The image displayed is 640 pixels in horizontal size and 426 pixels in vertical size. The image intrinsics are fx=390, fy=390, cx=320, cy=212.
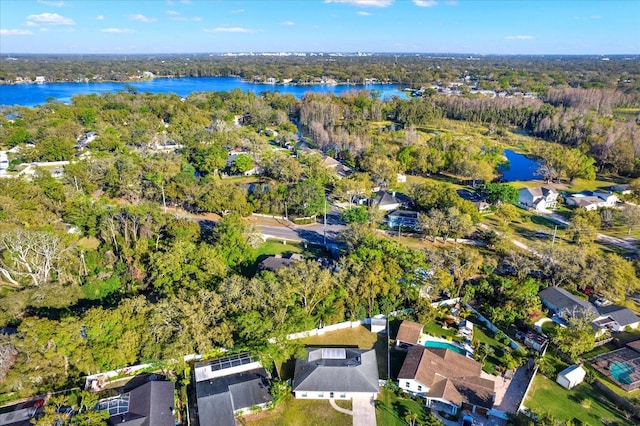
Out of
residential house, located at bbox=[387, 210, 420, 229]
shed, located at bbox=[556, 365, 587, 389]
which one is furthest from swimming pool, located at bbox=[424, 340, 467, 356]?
residential house, located at bbox=[387, 210, 420, 229]

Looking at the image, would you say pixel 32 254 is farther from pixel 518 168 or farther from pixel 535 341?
pixel 518 168

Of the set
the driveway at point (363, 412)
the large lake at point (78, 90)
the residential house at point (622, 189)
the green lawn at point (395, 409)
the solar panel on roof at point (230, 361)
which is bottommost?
the green lawn at point (395, 409)

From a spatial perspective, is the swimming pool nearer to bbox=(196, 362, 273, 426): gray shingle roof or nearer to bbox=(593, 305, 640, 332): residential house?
bbox=(593, 305, 640, 332): residential house

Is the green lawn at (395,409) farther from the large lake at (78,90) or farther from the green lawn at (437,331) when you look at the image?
the large lake at (78,90)

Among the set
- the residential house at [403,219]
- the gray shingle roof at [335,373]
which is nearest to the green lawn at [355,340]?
the gray shingle roof at [335,373]

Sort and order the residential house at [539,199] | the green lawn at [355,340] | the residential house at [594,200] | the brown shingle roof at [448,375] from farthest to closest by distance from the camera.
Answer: the residential house at [539,199] < the residential house at [594,200] < the green lawn at [355,340] < the brown shingle roof at [448,375]

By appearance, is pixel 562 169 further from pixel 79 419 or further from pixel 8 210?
pixel 8 210
